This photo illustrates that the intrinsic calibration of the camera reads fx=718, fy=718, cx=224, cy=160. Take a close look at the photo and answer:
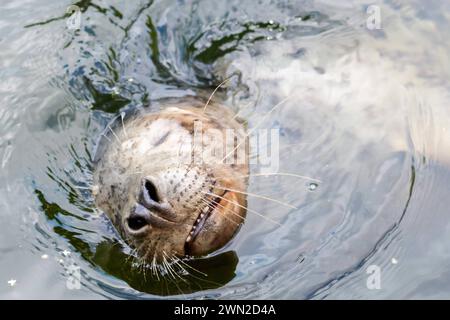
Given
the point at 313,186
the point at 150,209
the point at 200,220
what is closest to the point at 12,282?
the point at 150,209

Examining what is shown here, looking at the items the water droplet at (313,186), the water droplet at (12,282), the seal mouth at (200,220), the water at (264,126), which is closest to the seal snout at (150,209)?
the seal mouth at (200,220)

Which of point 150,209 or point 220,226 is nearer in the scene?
point 150,209

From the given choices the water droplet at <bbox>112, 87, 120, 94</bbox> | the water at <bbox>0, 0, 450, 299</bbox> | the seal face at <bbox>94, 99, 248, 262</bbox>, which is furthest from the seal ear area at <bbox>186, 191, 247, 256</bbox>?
the water droplet at <bbox>112, 87, 120, 94</bbox>

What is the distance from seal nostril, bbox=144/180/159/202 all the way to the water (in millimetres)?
653

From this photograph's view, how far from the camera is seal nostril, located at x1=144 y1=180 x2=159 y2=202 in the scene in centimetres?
371

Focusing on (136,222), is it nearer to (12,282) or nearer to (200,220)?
(200,220)

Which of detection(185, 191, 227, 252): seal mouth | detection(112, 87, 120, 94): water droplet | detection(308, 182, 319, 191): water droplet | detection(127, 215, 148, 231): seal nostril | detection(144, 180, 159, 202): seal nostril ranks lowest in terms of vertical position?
detection(308, 182, 319, 191): water droplet

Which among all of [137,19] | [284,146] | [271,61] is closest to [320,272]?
[284,146]

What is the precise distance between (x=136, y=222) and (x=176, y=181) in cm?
30

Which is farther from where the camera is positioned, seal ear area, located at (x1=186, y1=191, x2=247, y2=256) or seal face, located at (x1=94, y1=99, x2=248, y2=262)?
seal ear area, located at (x1=186, y1=191, x2=247, y2=256)

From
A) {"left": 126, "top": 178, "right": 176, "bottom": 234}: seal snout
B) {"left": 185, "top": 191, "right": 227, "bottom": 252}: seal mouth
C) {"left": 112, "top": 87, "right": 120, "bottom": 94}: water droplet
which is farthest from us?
{"left": 112, "top": 87, "right": 120, "bottom": 94}: water droplet

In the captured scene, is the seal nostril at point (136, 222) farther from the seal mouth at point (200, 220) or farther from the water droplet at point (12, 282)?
the water droplet at point (12, 282)

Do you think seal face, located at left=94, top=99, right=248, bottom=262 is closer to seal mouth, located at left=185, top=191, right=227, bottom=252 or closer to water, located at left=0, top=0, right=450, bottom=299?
seal mouth, located at left=185, top=191, right=227, bottom=252

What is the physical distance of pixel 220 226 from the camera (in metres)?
4.02
